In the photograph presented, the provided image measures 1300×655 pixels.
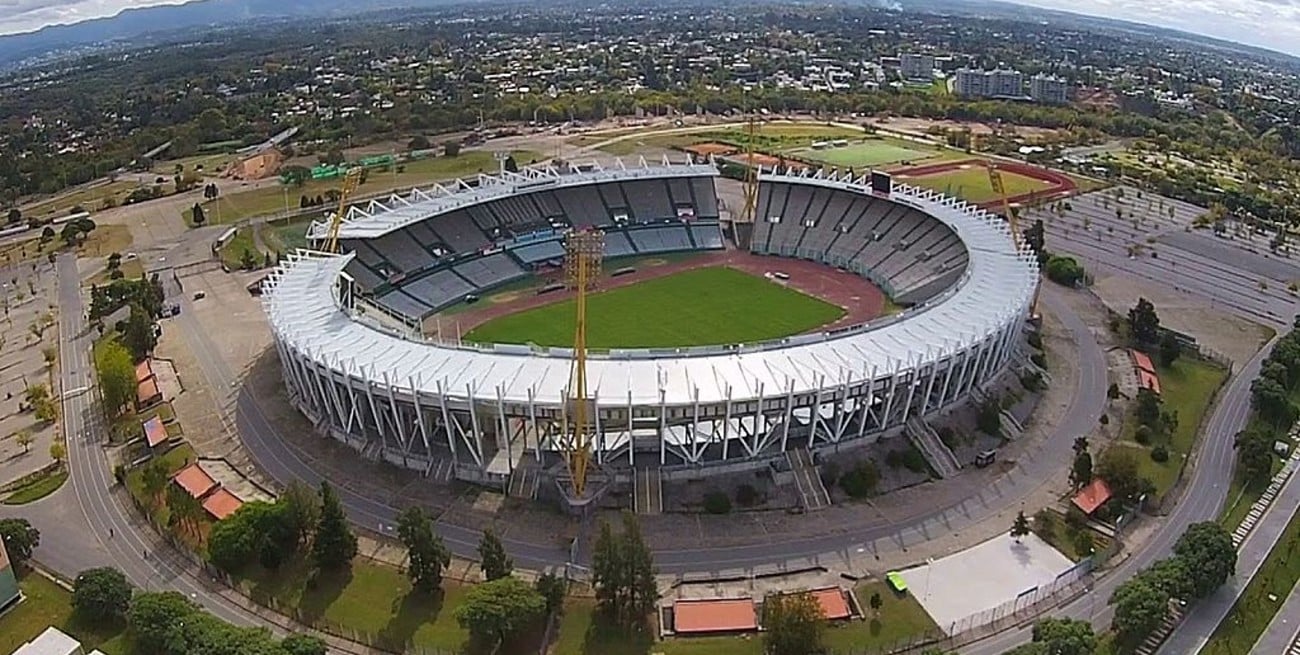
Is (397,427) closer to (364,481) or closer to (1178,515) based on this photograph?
(364,481)

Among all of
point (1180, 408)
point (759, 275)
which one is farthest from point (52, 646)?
point (1180, 408)

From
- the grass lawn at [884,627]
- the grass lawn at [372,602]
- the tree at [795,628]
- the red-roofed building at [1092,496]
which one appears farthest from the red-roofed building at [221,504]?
the red-roofed building at [1092,496]

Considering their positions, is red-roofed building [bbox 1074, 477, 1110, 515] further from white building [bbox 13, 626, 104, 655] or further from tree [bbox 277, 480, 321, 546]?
white building [bbox 13, 626, 104, 655]

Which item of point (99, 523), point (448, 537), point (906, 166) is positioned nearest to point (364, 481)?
point (448, 537)

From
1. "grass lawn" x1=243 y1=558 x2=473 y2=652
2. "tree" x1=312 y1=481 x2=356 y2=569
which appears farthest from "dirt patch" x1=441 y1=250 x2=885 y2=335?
"grass lawn" x1=243 y1=558 x2=473 y2=652

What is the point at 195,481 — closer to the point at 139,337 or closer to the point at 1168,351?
the point at 139,337

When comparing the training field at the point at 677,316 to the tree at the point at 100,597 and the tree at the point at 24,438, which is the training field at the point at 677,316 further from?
the tree at the point at 100,597
